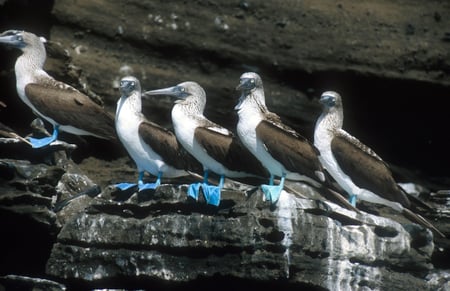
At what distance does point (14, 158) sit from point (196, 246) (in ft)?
8.79

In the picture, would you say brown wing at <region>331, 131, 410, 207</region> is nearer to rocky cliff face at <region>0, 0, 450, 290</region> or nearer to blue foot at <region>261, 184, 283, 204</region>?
rocky cliff face at <region>0, 0, 450, 290</region>

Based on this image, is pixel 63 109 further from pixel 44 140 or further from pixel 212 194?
pixel 212 194

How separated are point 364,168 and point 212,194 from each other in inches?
72.5

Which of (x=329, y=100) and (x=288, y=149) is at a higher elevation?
(x=329, y=100)

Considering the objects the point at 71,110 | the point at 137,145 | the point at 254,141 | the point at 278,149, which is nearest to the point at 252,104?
the point at 254,141

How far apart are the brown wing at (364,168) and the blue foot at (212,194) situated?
1.54m

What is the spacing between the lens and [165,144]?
12.4 m

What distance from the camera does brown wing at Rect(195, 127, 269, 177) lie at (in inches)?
477

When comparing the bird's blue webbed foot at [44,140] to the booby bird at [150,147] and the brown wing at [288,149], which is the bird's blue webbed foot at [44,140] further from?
the brown wing at [288,149]

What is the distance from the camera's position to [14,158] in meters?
13.1

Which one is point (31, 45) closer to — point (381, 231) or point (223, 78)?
point (223, 78)

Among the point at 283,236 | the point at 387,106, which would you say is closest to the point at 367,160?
the point at 283,236

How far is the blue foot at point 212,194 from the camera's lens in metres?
11.8

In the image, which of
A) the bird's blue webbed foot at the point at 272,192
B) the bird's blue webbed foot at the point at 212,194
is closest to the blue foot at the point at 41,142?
the bird's blue webbed foot at the point at 212,194
